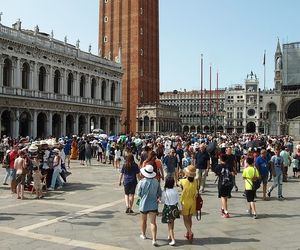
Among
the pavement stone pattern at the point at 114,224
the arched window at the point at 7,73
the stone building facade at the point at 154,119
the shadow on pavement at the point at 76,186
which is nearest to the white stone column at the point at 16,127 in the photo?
the arched window at the point at 7,73

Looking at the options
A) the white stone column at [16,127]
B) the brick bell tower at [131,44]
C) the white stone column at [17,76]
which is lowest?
the white stone column at [16,127]

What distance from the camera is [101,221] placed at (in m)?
10.1

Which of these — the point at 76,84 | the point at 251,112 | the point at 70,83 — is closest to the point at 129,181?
the point at 70,83

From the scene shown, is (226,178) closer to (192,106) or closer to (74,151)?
(74,151)

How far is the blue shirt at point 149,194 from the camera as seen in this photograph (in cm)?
828

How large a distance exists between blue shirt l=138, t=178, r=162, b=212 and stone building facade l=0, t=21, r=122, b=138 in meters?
32.6

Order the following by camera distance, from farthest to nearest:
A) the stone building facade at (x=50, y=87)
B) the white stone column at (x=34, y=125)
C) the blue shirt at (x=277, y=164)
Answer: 1. the white stone column at (x=34, y=125)
2. the stone building facade at (x=50, y=87)
3. the blue shirt at (x=277, y=164)

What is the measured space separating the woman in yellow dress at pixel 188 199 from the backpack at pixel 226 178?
241 cm

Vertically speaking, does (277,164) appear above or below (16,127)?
A: below

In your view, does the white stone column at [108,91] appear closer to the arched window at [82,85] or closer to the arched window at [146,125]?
the arched window at [82,85]

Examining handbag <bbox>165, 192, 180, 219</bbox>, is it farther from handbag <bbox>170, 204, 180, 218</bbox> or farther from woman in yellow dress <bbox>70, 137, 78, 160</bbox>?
woman in yellow dress <bbox>70, 137, 78, 160</bbox>

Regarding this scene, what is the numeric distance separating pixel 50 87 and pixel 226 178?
121ft

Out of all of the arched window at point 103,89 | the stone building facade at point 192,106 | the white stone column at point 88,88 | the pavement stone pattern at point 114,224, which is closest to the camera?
the pavement stone pattern at point 114,224

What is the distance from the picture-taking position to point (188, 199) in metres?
8.35
